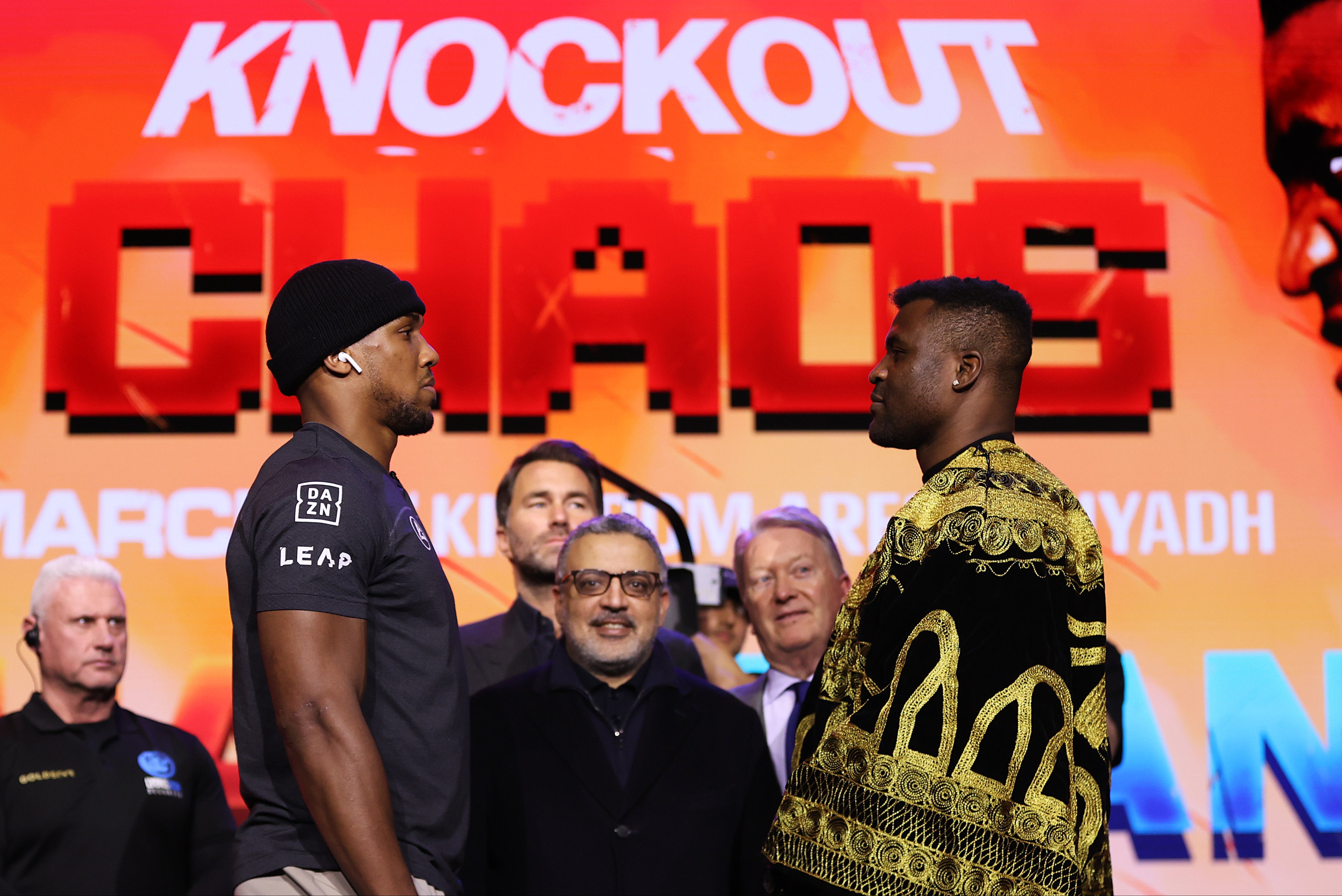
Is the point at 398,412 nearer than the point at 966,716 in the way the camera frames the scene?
No

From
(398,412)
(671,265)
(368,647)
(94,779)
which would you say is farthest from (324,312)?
(671,265)

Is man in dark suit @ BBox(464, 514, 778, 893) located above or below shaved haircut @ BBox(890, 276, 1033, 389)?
below

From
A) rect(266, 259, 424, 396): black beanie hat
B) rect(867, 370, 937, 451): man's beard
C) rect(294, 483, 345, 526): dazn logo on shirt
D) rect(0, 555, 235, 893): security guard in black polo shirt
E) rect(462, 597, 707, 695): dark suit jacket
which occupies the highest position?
rect(266, 259, 424, 396): black beanie hat

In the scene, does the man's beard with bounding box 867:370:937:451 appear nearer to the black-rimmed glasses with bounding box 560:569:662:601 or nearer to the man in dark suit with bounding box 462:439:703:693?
the black-rimmed glasses with bounding box 560:569:662:601

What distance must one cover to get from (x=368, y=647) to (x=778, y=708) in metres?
1.50

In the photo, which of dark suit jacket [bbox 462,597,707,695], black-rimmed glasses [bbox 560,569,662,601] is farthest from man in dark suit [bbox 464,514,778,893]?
dark suit jacket [bbox 462,597,707,695]

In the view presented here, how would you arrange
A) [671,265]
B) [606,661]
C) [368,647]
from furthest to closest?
1. [671,265]
2. [606,661]
3. [368,647]

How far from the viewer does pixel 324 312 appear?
1692 mm

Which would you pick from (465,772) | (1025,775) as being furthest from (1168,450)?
(465,772)

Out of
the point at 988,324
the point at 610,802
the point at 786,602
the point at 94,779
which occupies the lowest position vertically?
the point at 94,779

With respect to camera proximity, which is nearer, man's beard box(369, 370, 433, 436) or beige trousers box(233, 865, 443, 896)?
beige trousers box(233, 865, 443, 896)

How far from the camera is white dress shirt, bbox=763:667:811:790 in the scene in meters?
2.84

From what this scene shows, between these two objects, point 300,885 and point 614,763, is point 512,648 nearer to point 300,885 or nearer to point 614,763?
point 614,763

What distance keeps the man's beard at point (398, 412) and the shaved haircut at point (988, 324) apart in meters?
0.74
